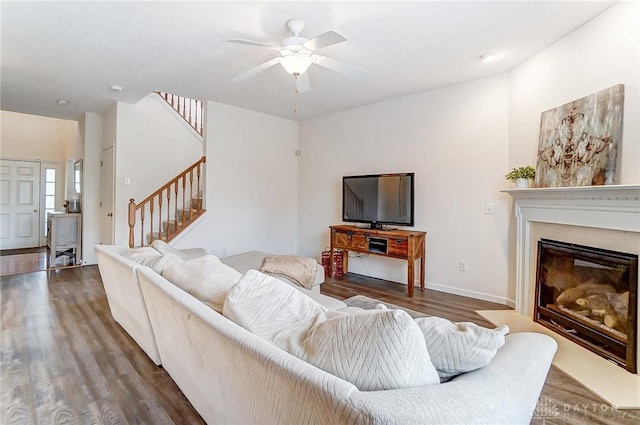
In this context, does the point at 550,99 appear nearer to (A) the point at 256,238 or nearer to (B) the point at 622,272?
(B) the point at 622,272

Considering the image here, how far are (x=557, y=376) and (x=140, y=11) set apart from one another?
3.92 metres

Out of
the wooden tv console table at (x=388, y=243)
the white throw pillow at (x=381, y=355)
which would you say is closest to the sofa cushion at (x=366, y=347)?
the white throw pillow at (x=381, y=355)

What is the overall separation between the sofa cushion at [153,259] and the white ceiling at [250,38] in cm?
182

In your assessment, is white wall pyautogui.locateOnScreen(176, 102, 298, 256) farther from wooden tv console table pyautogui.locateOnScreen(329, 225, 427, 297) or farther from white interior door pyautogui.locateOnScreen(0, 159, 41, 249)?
white interior door pyautogui.locateOnScreen(0, 159, 41, 249)

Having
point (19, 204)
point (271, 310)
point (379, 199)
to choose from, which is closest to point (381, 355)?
point (271, 310)

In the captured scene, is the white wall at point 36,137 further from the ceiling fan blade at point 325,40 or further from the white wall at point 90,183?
the ceiling fan blade at point 325,40

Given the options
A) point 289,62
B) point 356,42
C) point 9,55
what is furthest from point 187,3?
point 9,55

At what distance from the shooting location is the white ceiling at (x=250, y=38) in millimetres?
2418

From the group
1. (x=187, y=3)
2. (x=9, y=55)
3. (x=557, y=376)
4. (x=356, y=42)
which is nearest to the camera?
(x=557, y=376)

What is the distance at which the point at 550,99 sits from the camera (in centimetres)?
299

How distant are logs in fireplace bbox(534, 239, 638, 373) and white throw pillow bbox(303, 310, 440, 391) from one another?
2.23 m

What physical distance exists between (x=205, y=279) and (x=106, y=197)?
469 centimetres

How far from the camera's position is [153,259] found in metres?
2.25

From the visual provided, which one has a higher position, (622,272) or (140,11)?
(140,11)
